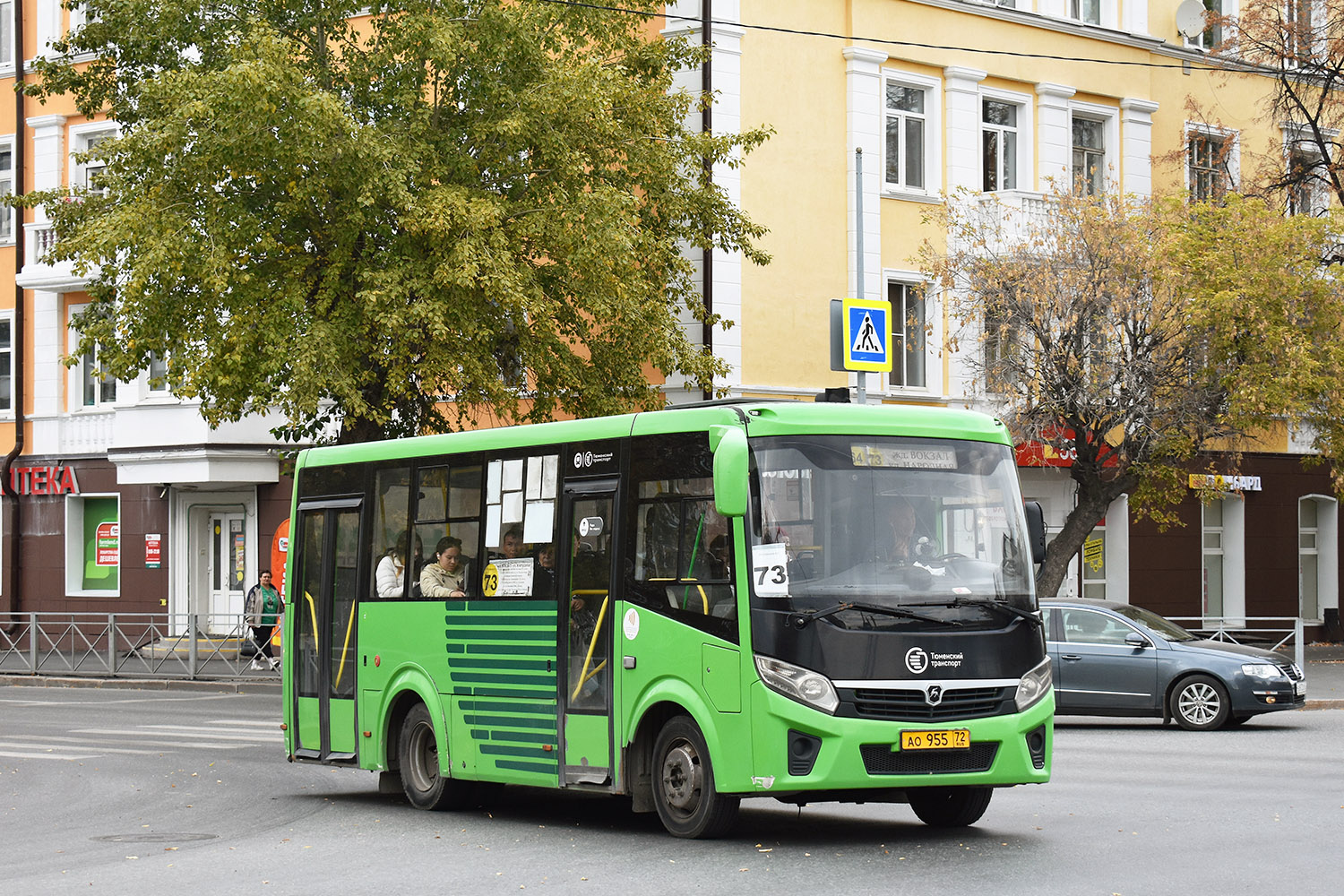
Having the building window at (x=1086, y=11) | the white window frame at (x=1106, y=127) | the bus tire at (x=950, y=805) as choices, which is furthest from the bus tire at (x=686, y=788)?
the building window at (x=1086, y=11)

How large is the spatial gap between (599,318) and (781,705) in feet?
47.3

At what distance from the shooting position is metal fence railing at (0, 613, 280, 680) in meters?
31.5

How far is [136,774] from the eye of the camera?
1777 cm

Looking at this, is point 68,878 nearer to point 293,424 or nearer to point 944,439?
point 944,439

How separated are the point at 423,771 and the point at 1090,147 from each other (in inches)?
1024

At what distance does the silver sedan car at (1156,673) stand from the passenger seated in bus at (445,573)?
29.0ft

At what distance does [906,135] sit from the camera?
34.4m

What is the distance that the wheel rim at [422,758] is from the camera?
14.4 m

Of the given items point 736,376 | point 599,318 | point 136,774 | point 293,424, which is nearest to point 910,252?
point 736,376

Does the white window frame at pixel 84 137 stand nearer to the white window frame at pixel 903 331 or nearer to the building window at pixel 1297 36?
the white window frame at pixel 903 331

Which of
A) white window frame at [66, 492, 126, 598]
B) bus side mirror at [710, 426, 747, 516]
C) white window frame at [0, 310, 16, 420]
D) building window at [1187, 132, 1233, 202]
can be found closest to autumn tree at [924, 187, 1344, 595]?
building window at [1187, 132, 1233, 202]

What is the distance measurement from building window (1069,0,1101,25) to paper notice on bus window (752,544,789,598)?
27.7 meters

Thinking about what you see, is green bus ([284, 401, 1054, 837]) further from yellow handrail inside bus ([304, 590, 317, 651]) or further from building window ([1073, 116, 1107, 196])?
building window ([1073, 116, 1107, 196])

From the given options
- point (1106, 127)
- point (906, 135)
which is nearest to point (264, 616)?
point (906, 135)
